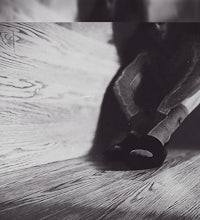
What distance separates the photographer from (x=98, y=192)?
967 millimetres

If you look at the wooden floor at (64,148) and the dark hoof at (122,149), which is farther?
the dark hoof at (122,149)

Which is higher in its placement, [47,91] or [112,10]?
[112,10]

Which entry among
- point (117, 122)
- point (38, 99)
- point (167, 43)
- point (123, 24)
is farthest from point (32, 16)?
point (167, 43)

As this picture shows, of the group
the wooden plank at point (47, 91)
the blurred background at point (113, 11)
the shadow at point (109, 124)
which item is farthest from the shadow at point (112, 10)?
the shadow at point (109, 124)

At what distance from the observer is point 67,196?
922 mm

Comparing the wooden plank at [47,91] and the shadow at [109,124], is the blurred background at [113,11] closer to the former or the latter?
the wooden plank at [47,91]

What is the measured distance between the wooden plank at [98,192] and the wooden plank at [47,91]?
0.28ft

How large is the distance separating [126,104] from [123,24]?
40cm

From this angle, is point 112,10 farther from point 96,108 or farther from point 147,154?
point 147,154

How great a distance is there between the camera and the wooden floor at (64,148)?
0.85m

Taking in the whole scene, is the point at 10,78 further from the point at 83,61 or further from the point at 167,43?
the point at 167,43

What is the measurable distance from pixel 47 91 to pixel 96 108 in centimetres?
30

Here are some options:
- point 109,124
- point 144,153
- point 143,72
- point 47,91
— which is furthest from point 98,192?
point 143,72

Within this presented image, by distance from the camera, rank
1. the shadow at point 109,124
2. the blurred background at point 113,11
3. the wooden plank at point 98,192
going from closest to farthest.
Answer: the wooden plank at point 98,192 < the blurred background at point 113,11 < the shadow at point 109,124
